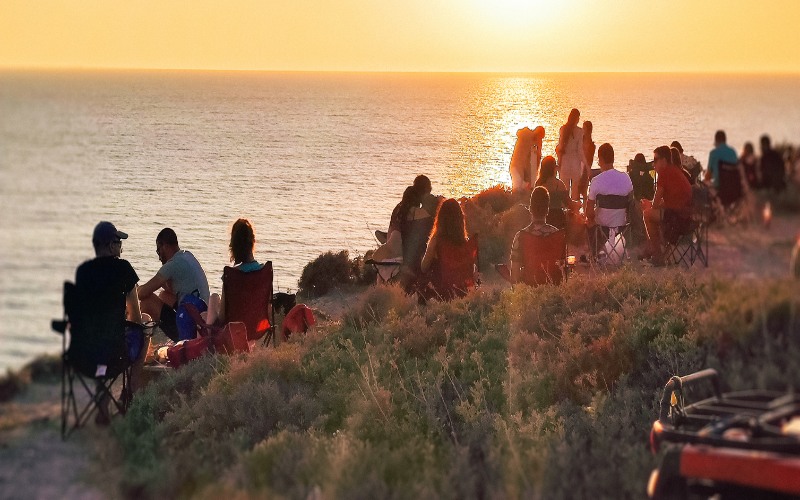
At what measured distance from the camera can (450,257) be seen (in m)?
10.3

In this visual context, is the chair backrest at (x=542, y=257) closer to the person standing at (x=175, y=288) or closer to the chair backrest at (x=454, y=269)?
the chair backrest at (x=454, y=269)

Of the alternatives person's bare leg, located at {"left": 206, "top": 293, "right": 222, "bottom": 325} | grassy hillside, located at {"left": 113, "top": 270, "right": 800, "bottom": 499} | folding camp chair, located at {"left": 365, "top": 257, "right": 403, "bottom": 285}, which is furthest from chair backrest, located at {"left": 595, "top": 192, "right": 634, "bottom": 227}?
person's bare leg, located at {"left": 206, "top": 293, "right": 222, "bottom": 325}

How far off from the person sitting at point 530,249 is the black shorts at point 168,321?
3.44m

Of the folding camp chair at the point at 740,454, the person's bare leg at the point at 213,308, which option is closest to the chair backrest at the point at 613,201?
the person's bare leg at the point at 213,308

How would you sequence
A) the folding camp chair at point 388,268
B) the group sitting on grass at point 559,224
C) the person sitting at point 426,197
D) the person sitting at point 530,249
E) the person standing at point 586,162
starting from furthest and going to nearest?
the person standing at point 586,162, the folding camp chair at point 388,268, the person sitting at point 426,197, the person sitting at point 530,249, the group sitting on grass at point 559,224

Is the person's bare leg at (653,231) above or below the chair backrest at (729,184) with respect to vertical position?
below

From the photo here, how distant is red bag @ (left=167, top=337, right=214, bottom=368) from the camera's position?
358 inches

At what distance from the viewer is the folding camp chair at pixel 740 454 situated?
313cm

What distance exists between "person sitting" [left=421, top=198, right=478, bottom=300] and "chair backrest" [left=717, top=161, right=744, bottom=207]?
5.97 metres

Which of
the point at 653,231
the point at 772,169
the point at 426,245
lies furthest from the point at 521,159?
the point at 772,169

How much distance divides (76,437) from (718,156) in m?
5.34

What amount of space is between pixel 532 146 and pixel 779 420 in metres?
12.9

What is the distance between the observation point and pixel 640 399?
668cm

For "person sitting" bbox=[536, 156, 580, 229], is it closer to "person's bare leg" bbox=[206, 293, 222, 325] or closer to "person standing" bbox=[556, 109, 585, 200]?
"person standing" bbox=[556, 109, 585, 200]
